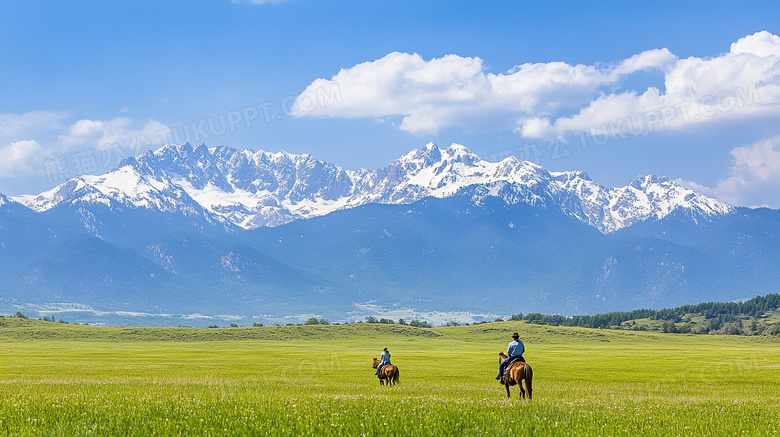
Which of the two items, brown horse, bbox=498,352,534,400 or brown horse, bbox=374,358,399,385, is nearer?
brown horse, bbox=498,352,534,400

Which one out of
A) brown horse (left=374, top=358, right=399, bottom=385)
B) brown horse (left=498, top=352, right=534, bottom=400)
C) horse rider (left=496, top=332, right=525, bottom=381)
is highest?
horse rider (left=496, top=332, right=525, bottom=381)

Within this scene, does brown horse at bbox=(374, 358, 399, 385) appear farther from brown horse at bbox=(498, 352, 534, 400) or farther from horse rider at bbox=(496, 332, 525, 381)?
brown horse at bbox=(498, 352, 534, 400)

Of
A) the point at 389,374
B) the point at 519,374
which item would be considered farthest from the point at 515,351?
the point at 389,374

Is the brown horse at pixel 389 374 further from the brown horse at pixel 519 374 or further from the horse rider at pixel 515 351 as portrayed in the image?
the brown horse at pixel 519 374

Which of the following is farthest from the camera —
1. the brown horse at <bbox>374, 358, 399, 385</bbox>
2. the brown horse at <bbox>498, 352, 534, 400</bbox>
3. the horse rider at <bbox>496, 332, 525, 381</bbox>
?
the brown horse at <bbox>374, 358, 399, 385</bbox>

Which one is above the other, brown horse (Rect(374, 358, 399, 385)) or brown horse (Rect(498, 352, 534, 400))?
brown horse (Rect(498, 352, 534, 400))

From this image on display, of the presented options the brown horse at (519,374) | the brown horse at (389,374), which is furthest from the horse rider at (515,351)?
the brown horse at (389,374)

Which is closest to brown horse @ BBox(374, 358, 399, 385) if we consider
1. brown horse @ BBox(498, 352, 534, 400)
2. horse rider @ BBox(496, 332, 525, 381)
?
horse rider @ BBox(496, 332, 525, 381)

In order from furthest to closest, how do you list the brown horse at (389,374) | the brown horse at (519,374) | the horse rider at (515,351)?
the brown horse at (389,374)
the horse rider at (515,351)
the brown horse at (519,374)

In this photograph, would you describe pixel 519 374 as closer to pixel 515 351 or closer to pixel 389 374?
pixel 515 351

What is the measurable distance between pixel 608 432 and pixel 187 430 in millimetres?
8959

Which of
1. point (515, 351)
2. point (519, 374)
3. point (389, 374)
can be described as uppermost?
point (515, 351)

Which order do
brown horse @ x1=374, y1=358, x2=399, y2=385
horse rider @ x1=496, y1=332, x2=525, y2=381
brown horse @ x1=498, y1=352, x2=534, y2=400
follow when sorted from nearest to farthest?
1. brown horse @ x1=498, y1=352, x2=534, y2=400
2. horse rider @ x1=496, y1=332, x2=525, y2=381
3. brown horse @ x1=374, y1=358, x2=399, y2=385

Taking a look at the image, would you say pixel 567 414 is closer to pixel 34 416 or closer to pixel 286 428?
pixel 286 428
